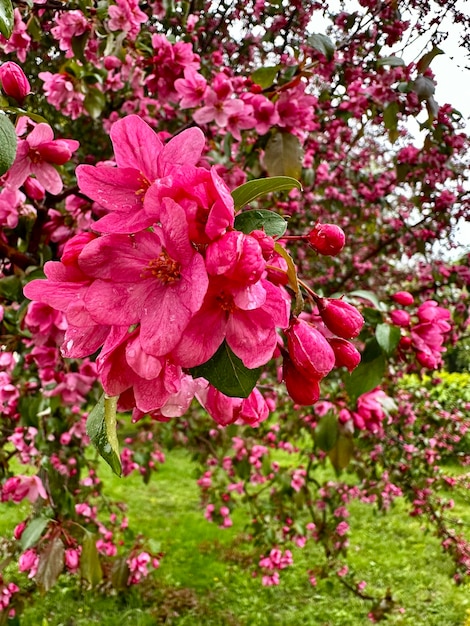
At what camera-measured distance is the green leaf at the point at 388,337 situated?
1.25 m

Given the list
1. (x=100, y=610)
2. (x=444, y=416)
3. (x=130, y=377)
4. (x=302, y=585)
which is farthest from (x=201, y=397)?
(x=302, y=585)

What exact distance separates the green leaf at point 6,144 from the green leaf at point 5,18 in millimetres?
105

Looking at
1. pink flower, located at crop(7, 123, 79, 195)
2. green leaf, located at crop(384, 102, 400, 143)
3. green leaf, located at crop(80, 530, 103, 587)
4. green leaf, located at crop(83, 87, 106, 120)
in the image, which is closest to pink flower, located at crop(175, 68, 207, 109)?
green leaf, located at crop(83, 87, 106, 120)

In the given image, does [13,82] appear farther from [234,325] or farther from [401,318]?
[401,318]

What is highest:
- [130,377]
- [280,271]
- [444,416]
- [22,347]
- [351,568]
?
[444,416]

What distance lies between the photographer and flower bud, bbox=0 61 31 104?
0.83 meters

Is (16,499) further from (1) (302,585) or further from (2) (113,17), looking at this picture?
(1) (302,585)

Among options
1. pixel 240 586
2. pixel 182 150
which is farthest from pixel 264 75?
pixel 240 586

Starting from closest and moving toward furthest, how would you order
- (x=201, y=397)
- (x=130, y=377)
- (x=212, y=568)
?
1. (x=130, y=377)
2. (x=201, y=397)
3. (x=212, y=568)

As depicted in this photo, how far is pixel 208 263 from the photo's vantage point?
0.50 m

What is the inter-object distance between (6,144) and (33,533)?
1.30m

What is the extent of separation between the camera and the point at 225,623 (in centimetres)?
369

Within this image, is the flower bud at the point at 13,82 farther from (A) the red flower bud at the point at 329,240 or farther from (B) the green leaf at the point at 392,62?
(B) the green leaf at the point at 392,62

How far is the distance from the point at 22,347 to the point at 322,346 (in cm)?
172
